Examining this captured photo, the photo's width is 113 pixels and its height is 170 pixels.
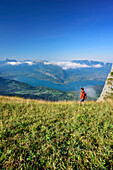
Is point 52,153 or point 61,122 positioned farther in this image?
point 61,122

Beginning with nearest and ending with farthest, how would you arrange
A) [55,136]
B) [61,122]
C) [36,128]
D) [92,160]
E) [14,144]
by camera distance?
[92,160] < [14,144] < [55,136] < [36,128] < [61,122]

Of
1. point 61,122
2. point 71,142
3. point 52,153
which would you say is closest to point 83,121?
point 61,122

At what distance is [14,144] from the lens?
487 centimetres

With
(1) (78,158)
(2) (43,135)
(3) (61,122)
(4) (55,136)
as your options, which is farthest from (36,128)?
(1) (78,158)

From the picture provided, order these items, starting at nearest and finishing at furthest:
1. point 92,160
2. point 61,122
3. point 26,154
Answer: point 92,160 → point 26,154 → point 61,122

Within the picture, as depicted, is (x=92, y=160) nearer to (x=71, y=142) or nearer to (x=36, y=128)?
(x=71, y=142)

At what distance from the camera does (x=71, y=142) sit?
5.18 m

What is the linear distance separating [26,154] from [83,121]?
4.78 m

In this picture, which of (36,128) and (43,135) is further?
(36,128)

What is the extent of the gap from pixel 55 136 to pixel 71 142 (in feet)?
3.45

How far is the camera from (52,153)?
14.6 ft

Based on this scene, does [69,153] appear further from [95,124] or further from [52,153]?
[95,124]

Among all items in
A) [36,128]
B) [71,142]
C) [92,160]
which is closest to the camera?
[92,160]

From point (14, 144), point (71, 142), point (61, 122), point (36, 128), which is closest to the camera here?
point (14, 144)
